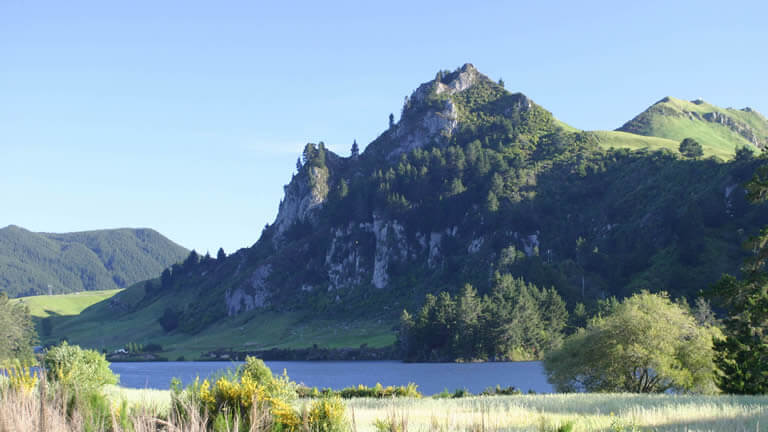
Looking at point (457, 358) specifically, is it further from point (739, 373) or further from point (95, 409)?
point (95, 409)

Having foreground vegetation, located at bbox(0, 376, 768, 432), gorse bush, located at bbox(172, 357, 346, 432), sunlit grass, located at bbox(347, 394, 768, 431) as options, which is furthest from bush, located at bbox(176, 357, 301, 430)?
sunlit grass, located at bbox(347, 394, 768, 431)

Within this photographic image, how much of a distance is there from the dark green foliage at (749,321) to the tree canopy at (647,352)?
34.6 ft

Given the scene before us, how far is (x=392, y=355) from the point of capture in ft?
594

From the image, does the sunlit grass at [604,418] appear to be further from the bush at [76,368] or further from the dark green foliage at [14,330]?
the dark green foliage at [14,330]

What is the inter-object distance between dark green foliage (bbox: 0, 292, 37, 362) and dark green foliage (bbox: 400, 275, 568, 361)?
83346 millimetres

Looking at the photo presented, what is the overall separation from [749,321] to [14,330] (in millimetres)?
145518

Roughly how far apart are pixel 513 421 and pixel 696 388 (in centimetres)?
4053

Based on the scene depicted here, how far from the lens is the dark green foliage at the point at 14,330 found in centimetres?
14112

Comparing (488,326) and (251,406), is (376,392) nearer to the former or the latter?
(251,406)

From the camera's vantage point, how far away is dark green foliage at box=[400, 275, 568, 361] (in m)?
161

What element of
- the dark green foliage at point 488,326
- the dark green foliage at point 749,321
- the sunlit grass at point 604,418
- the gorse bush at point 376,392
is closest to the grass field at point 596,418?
the sunlit grass at point 604,418

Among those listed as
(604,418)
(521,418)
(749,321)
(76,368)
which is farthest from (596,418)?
(749,321)

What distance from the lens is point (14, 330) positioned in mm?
148625

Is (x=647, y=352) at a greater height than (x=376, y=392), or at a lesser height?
greater
